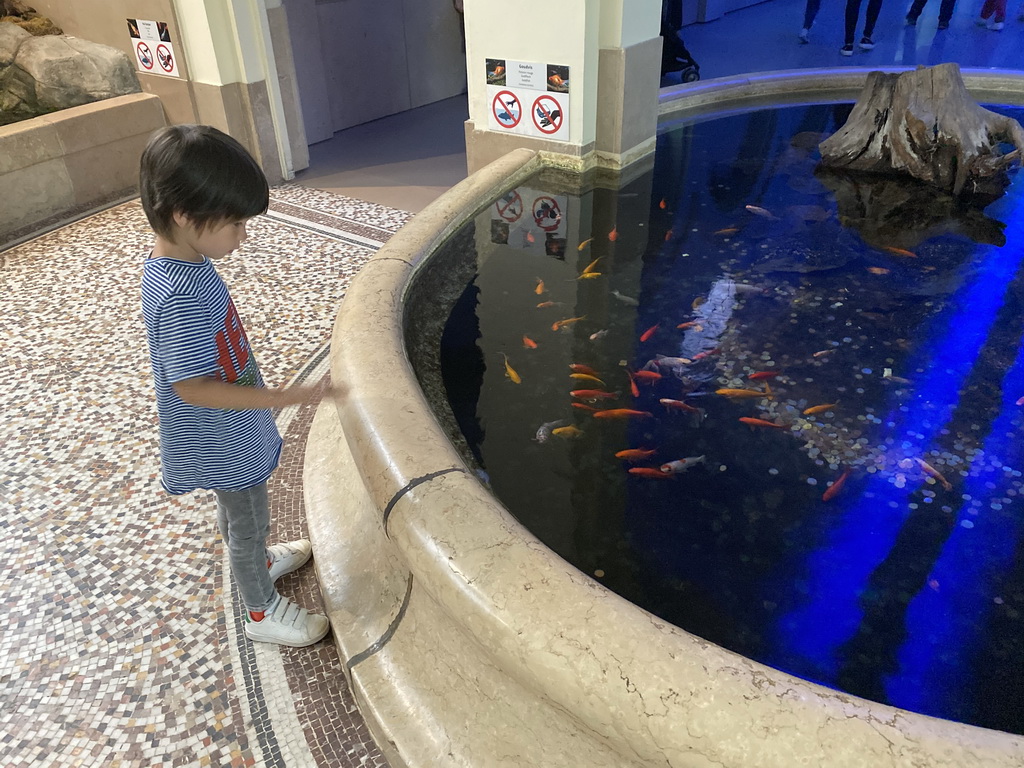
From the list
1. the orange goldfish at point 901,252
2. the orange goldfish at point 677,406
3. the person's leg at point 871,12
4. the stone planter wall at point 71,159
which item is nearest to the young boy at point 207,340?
the orange goldfish at point 677,406

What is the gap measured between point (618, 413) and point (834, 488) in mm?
718

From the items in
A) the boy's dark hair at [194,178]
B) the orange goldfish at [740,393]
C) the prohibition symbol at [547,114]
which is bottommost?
the orange goldfish at [740,393]

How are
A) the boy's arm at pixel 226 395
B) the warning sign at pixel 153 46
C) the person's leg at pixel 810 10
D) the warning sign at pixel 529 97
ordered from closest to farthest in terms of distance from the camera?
the boy's arm at pixel 226 395 → the warning sign at pixel 529 97 → the warning sign at pixel 153 46 → the person's leg at pixel 810 10

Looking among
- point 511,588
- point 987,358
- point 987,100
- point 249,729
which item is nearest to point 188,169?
point 511,588

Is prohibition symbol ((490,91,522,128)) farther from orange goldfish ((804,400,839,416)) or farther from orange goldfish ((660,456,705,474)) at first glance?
orange goldfish ((660,456,705,474))

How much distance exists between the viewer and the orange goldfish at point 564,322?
2971 mm

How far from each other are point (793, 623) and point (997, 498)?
88 cm

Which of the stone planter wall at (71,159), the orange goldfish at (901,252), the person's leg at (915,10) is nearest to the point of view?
the orange goldfish at (901,252)

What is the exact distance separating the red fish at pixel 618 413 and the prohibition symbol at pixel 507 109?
111 inches

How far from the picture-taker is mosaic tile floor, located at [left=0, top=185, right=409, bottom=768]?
1801 millimetres

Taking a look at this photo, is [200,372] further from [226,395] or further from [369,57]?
[369,57]

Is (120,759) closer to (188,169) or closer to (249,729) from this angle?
(249,729)

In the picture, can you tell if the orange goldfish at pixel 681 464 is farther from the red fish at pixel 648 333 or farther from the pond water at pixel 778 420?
the red fish at pixel 648 333

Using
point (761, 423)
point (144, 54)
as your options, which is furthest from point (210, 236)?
point (144, 54)
